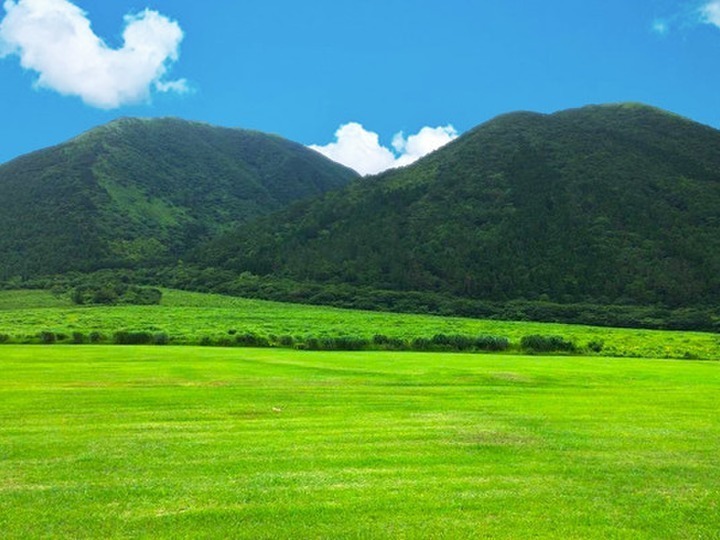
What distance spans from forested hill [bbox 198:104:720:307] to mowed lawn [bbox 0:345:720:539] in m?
116

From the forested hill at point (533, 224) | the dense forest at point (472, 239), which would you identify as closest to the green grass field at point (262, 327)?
the dense forest at point (472, 239)

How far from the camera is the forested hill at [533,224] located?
13650 cm

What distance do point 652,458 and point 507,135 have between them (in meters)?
194

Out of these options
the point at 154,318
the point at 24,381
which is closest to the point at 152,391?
the point at 24,381

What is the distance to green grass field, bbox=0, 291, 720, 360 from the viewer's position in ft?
208

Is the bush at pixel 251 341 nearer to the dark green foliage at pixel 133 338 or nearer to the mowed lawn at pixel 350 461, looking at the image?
the dark green foliage at pixel 133 338

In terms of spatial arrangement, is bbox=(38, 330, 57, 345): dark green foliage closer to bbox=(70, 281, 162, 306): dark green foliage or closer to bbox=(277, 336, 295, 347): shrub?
bbox=(277, 336, 295, 347): shrub

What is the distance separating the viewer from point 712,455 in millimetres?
14852

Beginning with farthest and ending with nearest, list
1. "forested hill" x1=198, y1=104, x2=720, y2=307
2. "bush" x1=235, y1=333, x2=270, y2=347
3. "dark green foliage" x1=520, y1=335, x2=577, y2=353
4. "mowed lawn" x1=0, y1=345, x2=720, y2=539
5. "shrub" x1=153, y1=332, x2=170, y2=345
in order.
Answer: "forested hill" x1=198, y1=104, x2=720, y2=307 < "shrub" x1=153, y1=332, x2=170, y2=345 < "bush" x1=235, y1=333, x2=270, y2=347 < "dark green foliage" x1=520, y1=335, x2=577, y2=353 < "mowed lawn" x1=0, y1=345, x2=720, y2=539

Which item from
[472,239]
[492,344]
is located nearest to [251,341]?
[492,344]

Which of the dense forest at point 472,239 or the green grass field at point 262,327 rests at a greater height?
the dense forest at point 472,239

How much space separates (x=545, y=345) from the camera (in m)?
59.1

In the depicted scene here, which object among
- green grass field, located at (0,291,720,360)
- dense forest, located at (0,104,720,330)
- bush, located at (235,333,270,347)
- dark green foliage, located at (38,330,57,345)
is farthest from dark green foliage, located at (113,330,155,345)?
dense forest, located at (0,104,720,330)

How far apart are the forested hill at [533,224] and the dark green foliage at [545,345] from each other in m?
74.2
